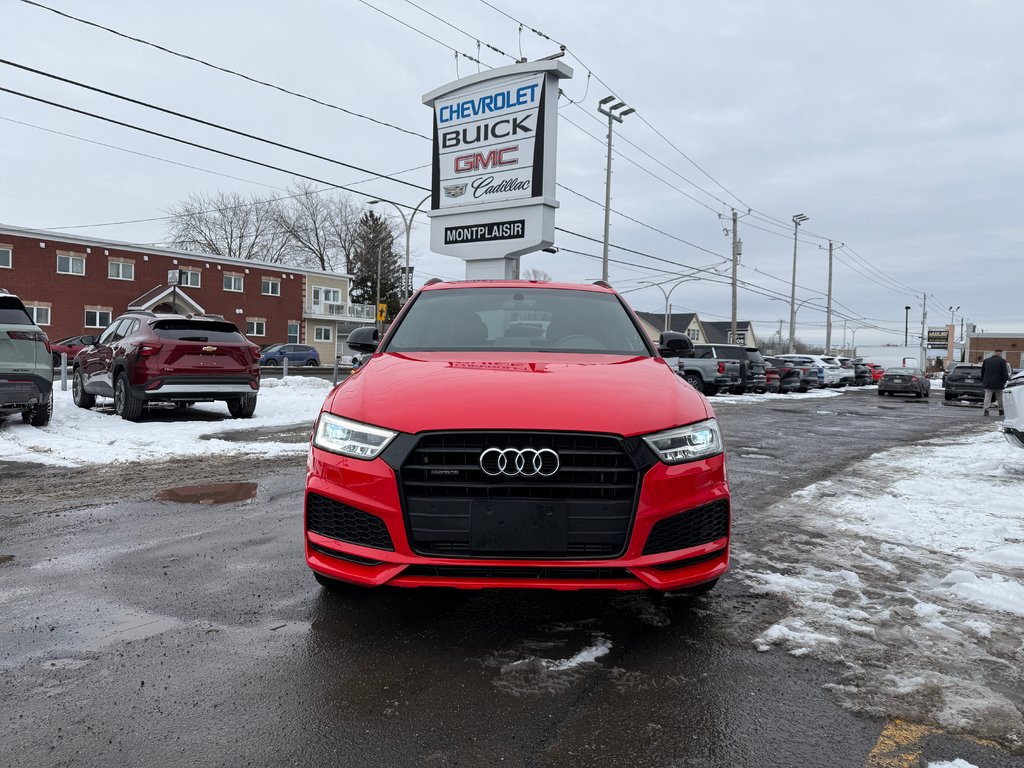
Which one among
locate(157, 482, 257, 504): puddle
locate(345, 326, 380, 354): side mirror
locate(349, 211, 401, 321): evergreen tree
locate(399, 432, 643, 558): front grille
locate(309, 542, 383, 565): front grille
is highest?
locate(349, 211, 401, 321): evergreen tree

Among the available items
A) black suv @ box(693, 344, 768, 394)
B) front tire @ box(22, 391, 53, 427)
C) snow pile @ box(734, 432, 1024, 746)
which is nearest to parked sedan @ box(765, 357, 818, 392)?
black suv @ box(693, 344, 768, 394)

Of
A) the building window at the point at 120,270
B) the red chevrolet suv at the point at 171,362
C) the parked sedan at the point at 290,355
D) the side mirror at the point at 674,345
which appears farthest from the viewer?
the parked sedan at the point at 290,355

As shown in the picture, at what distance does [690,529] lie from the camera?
292 centimetres

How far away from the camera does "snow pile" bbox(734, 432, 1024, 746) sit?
8.59 feet

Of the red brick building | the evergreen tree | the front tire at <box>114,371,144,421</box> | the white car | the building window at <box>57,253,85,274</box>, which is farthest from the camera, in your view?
the evergreen tree

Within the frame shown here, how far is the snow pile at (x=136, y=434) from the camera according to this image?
314 inches

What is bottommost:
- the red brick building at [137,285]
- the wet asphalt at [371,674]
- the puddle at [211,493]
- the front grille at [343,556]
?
the puddle at [211,493]

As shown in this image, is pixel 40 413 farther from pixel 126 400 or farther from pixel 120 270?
pixel 120 270

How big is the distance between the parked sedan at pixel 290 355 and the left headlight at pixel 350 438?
39.5 metres

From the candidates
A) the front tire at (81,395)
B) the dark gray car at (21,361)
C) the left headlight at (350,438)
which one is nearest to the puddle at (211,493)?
the left headlight at (350,438)

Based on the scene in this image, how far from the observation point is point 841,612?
11.2ft

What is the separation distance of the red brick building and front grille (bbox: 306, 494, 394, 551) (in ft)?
110

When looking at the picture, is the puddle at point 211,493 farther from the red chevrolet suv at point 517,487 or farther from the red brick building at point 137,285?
the red brick building at point 137,285

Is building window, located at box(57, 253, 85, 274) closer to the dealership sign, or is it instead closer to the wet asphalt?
the dealership sign
